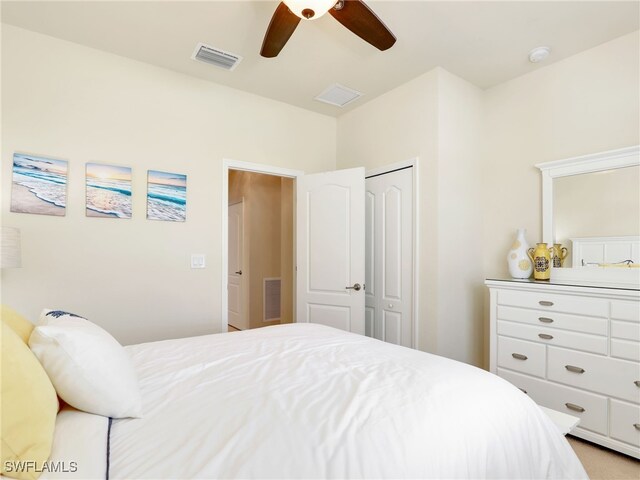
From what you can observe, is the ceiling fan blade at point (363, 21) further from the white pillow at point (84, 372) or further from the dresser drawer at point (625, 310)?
the dresser drawer at point (625, 310)

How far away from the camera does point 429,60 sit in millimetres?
2725

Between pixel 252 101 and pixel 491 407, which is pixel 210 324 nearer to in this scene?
pixel 252 101

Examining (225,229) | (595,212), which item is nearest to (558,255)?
(595,212)

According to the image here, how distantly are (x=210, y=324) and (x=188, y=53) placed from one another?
2.20m

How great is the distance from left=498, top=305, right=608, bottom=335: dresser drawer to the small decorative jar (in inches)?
20.8

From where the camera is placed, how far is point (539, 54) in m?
2.61

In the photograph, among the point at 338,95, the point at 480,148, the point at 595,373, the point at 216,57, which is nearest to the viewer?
the point at 595,373

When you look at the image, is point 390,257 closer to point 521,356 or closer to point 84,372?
point 521,356

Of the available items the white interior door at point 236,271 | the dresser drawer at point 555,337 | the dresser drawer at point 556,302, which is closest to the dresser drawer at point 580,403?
the dresser drawer at point 555,337

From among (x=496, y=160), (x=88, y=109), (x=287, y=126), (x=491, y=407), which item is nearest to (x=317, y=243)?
(x=287, y=126)

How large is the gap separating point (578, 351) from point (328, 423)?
2.07 meters

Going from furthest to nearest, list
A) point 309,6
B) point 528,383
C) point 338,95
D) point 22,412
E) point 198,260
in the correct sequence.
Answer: point 338,95 → point 198,260 → point 528,383 → point 309,6 → point 22,412

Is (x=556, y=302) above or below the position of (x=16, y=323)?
below

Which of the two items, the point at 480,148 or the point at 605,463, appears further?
the point at 480,148
